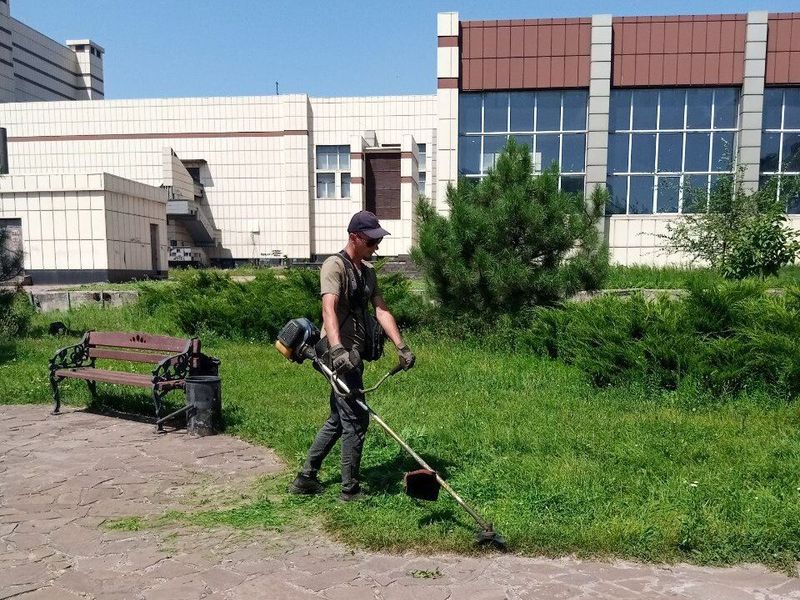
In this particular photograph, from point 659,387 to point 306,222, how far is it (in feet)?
101

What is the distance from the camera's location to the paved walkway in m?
3.12

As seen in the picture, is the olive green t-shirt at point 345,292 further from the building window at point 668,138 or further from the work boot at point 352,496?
the building window at point 668,138

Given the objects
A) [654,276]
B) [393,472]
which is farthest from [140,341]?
[654,276]

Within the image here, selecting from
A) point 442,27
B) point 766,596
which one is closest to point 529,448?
point 766,596

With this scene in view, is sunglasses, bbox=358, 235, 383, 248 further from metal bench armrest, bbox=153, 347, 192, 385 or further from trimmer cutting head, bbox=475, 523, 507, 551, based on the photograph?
metal bench armrest, bbox=153, 347, 192, 385

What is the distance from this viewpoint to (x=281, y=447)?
216 inches

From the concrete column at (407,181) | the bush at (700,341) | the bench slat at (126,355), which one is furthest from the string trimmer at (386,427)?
the concrete column at (407,181)

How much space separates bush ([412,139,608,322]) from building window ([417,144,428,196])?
1011 inches

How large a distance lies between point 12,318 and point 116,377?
24.1ft

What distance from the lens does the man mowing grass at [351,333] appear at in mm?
4004

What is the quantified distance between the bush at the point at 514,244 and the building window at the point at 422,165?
2568 centimetres

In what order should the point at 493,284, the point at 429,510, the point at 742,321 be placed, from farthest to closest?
the point at 493,284 → the point at 742,321 → the point at 429,510

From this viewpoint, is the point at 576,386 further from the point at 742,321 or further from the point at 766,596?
the point at 766,596

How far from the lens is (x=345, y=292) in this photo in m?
4.07
